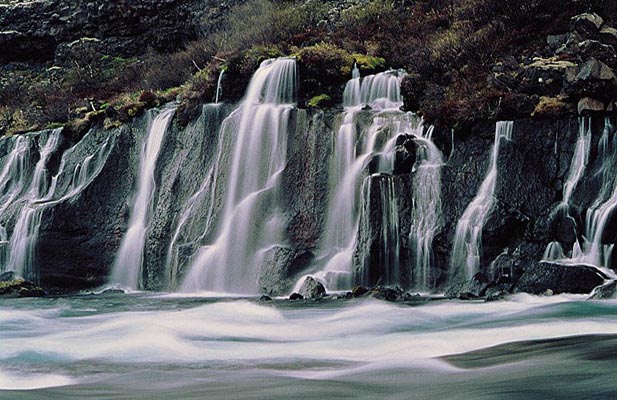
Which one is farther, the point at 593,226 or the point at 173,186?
the point at 173,186

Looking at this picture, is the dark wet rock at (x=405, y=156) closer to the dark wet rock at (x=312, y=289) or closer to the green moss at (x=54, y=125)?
the dark wet rock at (x=312, y=289)

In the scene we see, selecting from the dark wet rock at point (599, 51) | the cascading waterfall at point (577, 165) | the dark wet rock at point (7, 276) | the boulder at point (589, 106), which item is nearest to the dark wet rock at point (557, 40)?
the dark wet rock at point (599, 51)

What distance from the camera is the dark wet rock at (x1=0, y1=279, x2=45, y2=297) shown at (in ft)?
59.6

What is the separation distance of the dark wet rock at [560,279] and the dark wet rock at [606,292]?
0.54 metres

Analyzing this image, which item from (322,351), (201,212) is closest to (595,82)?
(322,351)

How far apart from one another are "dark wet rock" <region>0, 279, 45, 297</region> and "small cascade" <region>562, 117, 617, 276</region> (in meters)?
12.3

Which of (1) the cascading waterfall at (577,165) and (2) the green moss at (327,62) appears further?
(2) the green moss at (327,62)

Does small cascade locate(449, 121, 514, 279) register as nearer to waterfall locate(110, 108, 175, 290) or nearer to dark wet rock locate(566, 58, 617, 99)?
dark wet rock locate(566, 58, 617, 99)

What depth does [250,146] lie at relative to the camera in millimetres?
19062

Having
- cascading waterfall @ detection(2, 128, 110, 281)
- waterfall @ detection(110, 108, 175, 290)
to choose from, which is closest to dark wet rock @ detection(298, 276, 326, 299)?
waterfall @ detection(110, 108, 175, 290)

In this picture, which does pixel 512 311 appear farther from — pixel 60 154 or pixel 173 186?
pixel 60 154

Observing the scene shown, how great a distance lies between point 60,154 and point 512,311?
16902 millimetres

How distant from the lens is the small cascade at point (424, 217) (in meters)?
15.2

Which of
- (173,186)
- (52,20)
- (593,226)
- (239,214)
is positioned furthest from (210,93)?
(52,20)
